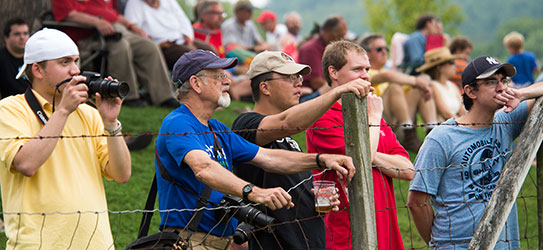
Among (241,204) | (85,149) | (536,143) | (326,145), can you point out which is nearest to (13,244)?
(85,149)

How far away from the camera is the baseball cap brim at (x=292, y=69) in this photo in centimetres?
382

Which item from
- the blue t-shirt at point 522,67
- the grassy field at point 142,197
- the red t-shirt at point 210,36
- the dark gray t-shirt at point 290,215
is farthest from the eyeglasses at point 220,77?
the blue t-shirt at point 522,67

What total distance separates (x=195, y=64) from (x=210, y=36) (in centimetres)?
697

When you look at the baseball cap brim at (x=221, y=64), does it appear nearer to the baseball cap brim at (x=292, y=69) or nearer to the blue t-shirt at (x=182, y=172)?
the blue t-shirt at (x=182, y=172)

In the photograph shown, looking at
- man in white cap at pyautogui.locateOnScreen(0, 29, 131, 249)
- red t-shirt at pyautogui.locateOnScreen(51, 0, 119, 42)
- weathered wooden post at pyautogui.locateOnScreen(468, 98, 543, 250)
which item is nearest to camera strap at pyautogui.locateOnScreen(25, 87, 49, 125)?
man in white cap at pyautogui.locateOnScreen(0, 29, 131, 249)

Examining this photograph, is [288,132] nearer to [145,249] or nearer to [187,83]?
[187,83]

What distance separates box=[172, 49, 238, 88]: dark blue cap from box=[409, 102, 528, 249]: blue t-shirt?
132 cm

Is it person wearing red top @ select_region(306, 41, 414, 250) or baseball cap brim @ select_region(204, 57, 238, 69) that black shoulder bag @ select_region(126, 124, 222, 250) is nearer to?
baseball cap brim @ select_region(204, 57, 238, 69)

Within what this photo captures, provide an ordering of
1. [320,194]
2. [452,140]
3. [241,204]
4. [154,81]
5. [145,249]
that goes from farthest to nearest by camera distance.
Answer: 1. [154,81]
2. [452,140]
3. [320,194]
4. [241,204]
5. [145,249]

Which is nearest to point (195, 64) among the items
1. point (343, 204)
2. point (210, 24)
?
point (343, 204)

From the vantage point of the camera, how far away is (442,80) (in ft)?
29.7

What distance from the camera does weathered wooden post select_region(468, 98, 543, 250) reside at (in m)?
3.58

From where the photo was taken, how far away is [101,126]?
3.64m

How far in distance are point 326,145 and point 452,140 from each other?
748mm
